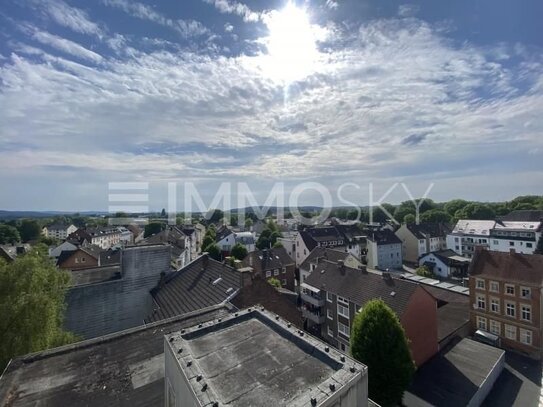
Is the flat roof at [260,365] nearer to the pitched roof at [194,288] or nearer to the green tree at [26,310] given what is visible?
the pitched roof at [194,288]

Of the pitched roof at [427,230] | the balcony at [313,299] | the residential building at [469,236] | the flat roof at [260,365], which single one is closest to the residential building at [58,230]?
the balcony at [313,299]

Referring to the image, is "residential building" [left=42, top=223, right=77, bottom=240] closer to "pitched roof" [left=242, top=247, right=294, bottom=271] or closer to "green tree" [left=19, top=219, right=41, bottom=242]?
"green tree" [left=19, top=219, right=41, bottom=242]

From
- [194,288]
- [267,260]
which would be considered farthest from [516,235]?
[194,288]

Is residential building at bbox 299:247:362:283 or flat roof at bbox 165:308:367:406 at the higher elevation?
flat roof at bbox 165:308:367:406

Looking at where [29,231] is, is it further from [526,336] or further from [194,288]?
[526,336]

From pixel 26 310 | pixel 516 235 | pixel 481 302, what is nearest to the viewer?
pixel 26 310

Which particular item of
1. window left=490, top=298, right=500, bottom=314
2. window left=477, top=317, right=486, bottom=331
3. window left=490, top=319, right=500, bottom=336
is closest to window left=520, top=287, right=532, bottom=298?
window left=490, top=298, right=500, bottom=314
